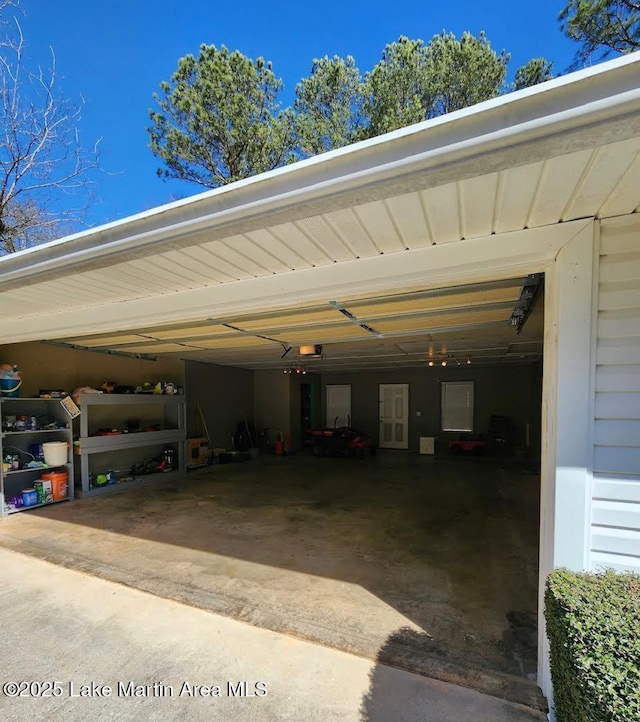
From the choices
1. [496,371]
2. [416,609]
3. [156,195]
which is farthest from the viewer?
[496,371]

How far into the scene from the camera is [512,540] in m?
3.96

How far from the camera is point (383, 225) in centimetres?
174

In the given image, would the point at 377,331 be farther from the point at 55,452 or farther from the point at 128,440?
the point at 55,452

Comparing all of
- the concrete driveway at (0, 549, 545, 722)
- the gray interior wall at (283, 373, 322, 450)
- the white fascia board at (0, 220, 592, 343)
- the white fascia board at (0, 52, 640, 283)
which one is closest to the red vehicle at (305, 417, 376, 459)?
the gray interior wall at (283, 373, 322, 450)

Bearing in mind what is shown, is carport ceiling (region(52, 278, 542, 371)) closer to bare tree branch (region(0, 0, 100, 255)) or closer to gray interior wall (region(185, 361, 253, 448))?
gray interior wall (region(185, 361, 253, 448))

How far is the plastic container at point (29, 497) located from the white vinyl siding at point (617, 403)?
247 inches

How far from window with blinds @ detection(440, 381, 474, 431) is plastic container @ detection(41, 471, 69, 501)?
8.34 meters

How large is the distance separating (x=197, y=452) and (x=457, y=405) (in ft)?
21.7

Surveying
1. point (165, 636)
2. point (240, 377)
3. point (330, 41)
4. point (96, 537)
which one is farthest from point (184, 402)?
point (330, 41)

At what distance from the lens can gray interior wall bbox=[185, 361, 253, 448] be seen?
8.24 m

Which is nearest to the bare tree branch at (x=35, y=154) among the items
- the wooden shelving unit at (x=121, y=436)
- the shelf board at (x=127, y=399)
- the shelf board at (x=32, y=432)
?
the shelf board at (x=127, y=399)

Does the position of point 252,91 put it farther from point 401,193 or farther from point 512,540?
point 512,540

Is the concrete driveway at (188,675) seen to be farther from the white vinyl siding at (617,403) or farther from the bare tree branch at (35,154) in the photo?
the bare tree branch at (35,154)

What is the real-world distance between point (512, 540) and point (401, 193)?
13.3ft
